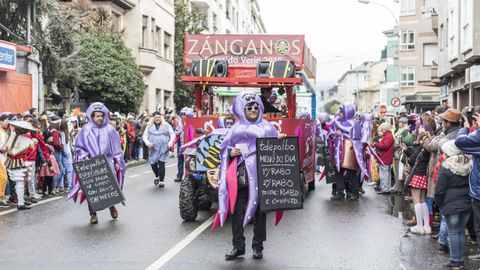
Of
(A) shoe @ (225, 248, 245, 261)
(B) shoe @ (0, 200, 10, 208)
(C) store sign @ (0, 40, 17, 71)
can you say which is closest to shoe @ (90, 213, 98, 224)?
(B) shoe @ (0, 200, 10, 208)

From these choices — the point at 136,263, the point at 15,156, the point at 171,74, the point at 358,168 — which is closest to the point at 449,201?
the point at 136,263

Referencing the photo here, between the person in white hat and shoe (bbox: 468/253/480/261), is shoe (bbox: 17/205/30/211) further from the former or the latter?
shoe (bbox: 468/253/480/261)

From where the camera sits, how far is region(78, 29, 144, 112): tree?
28.6m

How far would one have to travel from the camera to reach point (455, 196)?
7359 mm

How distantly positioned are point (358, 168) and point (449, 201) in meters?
6.15

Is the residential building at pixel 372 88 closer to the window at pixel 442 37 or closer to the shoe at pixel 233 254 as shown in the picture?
the window at pixel 442 37

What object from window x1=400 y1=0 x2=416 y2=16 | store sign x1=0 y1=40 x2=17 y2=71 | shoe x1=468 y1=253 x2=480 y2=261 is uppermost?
window x1=400 y1=0 x2=416 y2=16

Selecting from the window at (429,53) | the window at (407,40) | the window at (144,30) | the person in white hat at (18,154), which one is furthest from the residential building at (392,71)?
the person in white hat at (18,154)

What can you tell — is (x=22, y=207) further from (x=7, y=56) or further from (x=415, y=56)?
(x=415, y=56)

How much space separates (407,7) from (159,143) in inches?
1774

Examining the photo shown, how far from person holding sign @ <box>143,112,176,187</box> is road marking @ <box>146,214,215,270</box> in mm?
5388

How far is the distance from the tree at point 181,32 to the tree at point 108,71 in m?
13.1

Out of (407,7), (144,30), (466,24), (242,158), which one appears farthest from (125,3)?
(407,7)

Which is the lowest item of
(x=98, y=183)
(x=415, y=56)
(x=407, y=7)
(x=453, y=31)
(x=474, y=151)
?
(x=98, y=183)
